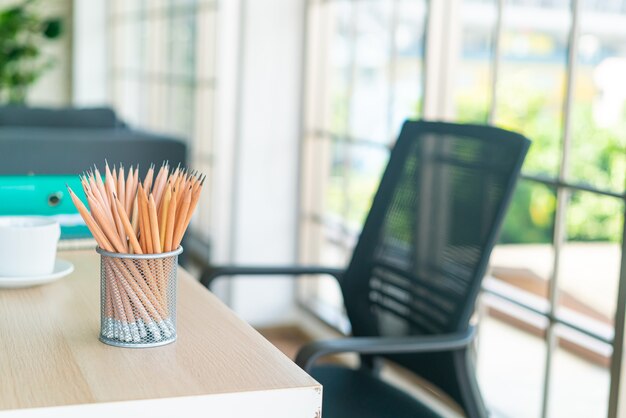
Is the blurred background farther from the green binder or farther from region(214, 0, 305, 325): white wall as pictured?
the green binder

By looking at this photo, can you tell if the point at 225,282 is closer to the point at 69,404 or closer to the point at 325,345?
the point at 325,345

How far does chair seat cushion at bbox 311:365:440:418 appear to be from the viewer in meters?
1.84

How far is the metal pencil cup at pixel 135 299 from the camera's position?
1.30 meters

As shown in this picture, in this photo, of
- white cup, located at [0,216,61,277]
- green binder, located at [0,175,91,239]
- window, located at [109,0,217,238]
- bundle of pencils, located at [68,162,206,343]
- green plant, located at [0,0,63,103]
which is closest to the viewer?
bundle of pencils, located at [68,162,206,343]

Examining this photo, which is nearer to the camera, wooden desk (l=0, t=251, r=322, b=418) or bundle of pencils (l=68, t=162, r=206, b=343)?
wooden desk (l=0, t=251, r=322, b=418)

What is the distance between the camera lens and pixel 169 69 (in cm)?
551

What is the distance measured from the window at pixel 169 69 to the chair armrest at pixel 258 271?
2.06m

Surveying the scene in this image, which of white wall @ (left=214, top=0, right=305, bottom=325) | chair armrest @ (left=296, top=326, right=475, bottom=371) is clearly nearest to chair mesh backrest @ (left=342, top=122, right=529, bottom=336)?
chair armrest @ (left=296, top=326, right=475, bottom=371)

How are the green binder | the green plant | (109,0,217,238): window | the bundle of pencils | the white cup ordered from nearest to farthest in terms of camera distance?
1. the bundle of pencils
2. the white cup
3. the green binder
4. (109,0,217,238): window
5. the green plant

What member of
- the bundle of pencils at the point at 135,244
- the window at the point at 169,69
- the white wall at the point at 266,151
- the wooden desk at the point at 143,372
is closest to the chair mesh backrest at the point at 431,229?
the wooden desk at the point at 143,372

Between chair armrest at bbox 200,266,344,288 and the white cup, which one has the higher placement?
the white cup

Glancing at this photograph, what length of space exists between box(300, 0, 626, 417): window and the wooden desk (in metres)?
1.09

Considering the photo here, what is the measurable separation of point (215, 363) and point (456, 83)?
1824mm

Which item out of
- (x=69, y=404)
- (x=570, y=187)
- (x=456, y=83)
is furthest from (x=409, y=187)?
(x=69, y=404)
